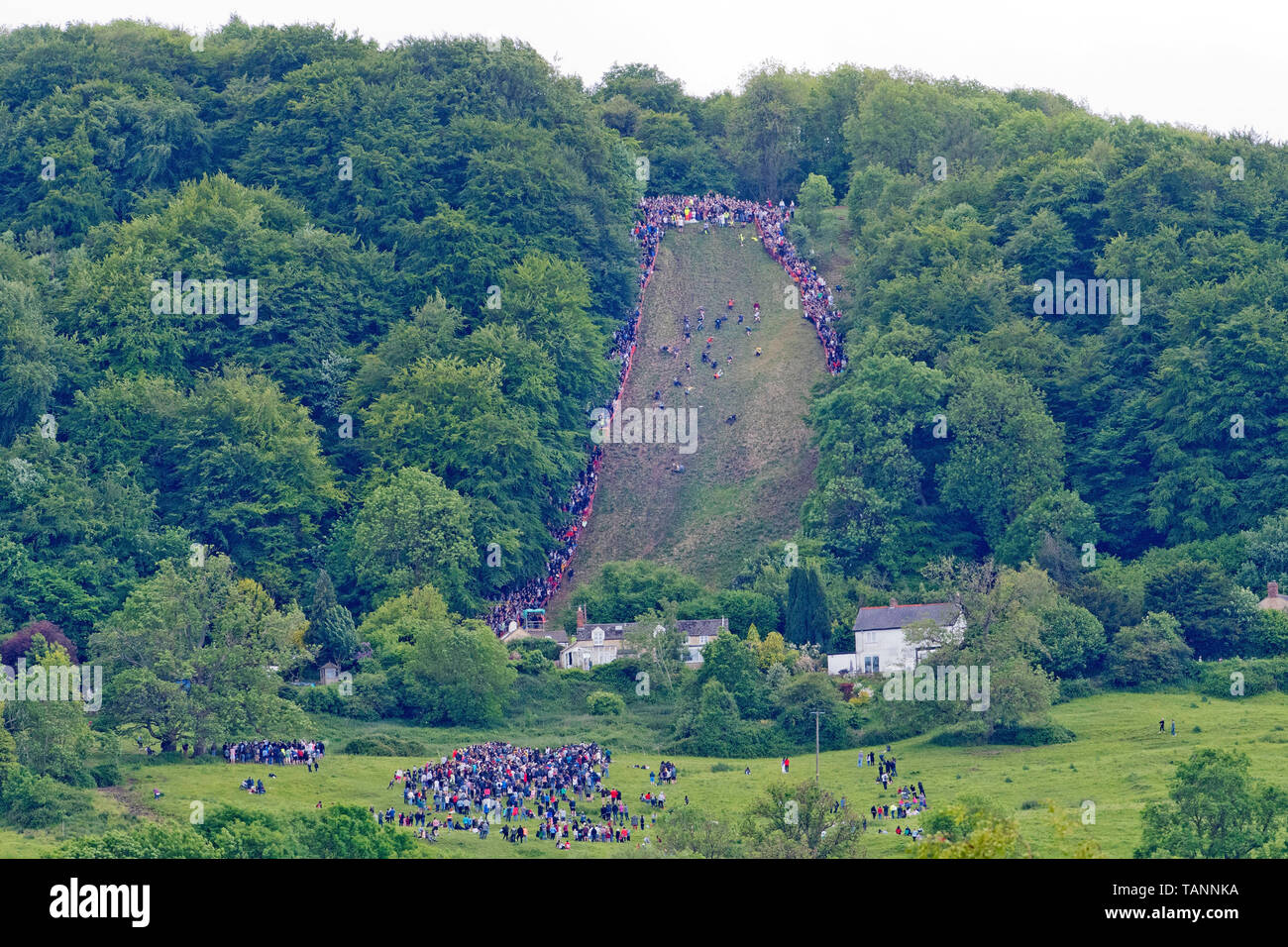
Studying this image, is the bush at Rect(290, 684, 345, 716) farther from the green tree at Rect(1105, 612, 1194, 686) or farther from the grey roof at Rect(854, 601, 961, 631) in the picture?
the green tree at Rect(1105, 612, 1194, 686)

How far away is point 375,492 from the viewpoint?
95875 mm

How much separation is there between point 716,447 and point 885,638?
23.2 meters

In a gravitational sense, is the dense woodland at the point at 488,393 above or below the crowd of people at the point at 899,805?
above

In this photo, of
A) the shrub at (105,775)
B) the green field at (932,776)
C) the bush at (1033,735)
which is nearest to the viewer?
the green field at (932,776)

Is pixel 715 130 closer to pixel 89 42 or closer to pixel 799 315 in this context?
pixel 799 315

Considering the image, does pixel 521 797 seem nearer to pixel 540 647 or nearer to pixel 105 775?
pixel 105 775

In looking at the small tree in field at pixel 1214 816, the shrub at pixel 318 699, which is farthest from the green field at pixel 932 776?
the small tree in field at pixel 1214 816

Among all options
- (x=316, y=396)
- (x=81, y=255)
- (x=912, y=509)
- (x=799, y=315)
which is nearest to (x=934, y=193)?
(x=799, y=315)

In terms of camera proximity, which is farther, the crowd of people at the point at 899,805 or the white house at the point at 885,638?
the white house at the point at 885,638

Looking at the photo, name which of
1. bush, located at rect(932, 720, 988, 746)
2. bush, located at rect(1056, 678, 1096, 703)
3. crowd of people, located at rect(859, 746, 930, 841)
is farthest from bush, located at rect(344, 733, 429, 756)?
bush, located at rect(1056, 678, 1096, 703)

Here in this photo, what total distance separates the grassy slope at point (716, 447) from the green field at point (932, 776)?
22.3m

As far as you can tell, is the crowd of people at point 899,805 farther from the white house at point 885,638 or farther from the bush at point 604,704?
the bush at point 604,704

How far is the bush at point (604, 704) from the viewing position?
84.2 meters

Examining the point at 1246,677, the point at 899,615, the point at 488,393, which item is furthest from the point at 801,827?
the point at 488,393
